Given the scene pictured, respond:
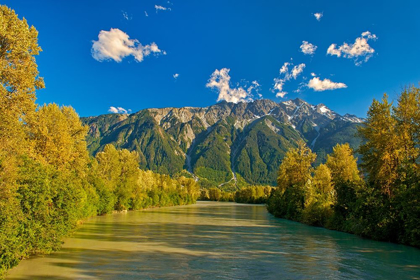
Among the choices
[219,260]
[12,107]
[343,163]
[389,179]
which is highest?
[343,163]

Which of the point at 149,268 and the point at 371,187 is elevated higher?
the point at 371,187

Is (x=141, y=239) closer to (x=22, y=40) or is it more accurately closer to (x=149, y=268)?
(x=149, y=268)

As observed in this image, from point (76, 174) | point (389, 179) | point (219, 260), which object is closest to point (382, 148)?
point (389, 179)

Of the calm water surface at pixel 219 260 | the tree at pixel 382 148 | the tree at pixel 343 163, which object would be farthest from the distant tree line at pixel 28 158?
the tree at pixel 343 163

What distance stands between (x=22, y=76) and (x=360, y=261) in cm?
2958

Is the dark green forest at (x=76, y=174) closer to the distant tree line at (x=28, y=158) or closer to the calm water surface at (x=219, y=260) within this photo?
the distant tree line at (x=28, y=158)

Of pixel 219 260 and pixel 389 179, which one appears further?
pixel 389 179

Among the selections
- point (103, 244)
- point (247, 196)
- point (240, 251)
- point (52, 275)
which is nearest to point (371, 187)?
point (240, 251)

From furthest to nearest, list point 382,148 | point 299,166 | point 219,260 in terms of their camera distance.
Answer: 1. point 299,166
2. point 382,148
3. point 219,260

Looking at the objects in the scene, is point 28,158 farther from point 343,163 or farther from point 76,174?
point 343,163

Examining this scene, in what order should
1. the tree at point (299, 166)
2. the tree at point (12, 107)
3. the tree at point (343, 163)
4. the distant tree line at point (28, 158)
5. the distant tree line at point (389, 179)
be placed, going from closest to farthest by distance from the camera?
the tree at point (12, 107), the distant tree line at point (28, 158), the distant tree line at point (389, 179), the tree at point (343, 163), the tree at point (299, 166)

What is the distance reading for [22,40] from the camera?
18.5 m

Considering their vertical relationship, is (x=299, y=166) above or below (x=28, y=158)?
above

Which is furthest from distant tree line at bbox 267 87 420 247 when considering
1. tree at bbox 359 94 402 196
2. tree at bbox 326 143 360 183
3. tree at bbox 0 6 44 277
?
tree at bbox 0 6 44 277
